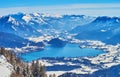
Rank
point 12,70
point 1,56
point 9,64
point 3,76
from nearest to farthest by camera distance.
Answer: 1. point 3,76
2. point 12,70
3. point 9,64
4. point 1,56

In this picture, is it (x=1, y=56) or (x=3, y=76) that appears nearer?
(x=3, y=76)

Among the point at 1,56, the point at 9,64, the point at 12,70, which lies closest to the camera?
the point at 12,70

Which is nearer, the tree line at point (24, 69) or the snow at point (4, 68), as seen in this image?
the snow at point (4, 68)

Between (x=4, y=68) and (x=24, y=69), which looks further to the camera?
(x=24, y=69)

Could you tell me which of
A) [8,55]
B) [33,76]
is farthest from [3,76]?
[8,55]

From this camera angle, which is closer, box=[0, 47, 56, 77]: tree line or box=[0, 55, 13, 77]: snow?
box=[0, 55, 13, 77]: snow

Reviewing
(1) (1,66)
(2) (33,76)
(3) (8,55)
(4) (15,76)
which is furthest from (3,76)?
(3) (8,55)

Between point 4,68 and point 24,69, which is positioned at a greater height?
point 4,68

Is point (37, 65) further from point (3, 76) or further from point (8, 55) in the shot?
point (3, 76)
